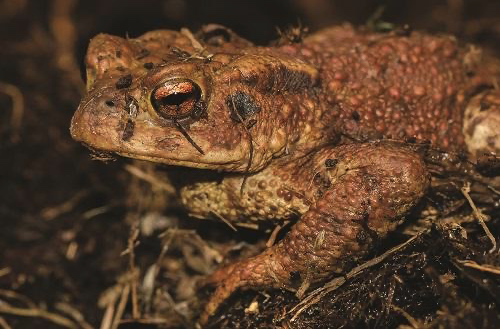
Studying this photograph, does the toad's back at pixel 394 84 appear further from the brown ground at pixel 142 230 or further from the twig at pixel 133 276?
the twig at pixel 133 276

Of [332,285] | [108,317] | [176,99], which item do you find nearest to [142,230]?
[108,317]

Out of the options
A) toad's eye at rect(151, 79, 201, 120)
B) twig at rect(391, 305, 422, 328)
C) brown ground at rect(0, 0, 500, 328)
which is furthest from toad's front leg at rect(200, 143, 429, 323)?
toad's eye at rect(151, 79, 201, 120)

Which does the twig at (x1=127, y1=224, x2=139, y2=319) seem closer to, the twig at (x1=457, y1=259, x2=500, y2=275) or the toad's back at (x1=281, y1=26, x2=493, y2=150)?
the toad's back at (x1=281, y1=26, x2=493, y2=150)

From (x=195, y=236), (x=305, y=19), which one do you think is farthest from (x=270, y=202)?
(x=305, y=19)

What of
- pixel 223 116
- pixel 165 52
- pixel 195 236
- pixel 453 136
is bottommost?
pixel 195 236

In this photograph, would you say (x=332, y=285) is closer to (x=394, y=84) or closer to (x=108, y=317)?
(x=394, y=84)

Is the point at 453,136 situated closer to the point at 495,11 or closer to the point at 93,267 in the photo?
the point at 93,267

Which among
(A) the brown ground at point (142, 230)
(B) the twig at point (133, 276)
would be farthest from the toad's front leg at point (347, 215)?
(B) the twig at point (133, 276)
